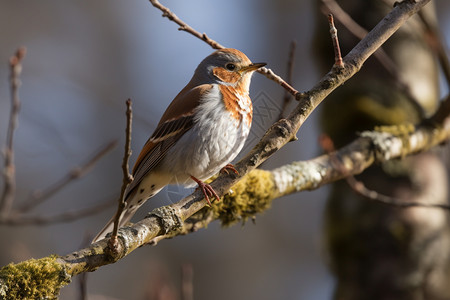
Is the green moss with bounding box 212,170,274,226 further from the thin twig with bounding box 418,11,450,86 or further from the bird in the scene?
the thin twig with bounding box 418,11,450,86

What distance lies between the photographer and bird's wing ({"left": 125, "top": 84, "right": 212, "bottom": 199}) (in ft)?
12.8

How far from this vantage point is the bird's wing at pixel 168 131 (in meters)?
3.89

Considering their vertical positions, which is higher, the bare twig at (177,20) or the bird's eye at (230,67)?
the bird's eye at (230,67)

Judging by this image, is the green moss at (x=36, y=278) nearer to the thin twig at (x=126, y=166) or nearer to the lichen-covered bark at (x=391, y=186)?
the thin twig at (x=126, y=166)

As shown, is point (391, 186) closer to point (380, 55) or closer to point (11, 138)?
point (380, 55)

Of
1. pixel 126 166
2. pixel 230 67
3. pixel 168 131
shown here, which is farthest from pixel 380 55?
pixel 126 166

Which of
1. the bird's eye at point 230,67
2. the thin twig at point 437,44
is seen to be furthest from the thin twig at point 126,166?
the thin twig at point 437,44

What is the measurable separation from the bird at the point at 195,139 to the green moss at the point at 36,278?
4.53ft

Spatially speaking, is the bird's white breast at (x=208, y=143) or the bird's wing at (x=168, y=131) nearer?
the bird's white breast at (x=208, y=143)

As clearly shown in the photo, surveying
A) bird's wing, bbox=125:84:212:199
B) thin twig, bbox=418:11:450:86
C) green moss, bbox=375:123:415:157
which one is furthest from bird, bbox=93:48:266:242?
thin twig, bbox=418:11:450:86

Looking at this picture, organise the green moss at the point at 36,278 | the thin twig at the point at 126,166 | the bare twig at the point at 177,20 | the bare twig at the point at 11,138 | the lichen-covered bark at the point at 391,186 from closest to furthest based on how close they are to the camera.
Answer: the thin twig at the point at 126,166
the green moss at the point at 36,278
the bare twig at the point at 177,20
the bare twig at the point at 11,138
the lichen-covered bark at the point at 391,186

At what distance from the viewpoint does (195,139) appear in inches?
149

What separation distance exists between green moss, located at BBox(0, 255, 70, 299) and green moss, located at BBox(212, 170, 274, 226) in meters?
1.34

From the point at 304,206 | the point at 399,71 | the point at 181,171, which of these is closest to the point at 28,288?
the point at 181,171
